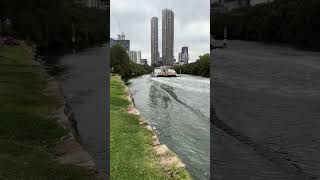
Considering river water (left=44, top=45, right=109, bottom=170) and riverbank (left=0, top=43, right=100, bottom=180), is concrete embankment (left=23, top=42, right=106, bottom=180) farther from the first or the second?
river water (left=44, top=45, right=109, bottom=170)

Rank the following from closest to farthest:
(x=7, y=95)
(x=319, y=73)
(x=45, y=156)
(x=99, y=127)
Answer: (x=45, y=156) → (x=7, y=95) → (x=99, y=127) → (x=319, y=73)

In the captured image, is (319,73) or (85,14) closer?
(85,14)

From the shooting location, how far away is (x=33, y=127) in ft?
26.8

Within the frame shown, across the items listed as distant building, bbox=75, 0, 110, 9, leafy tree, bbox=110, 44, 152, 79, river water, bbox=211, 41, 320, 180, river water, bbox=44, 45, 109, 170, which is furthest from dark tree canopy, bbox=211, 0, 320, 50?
leafy tree, bbox=110, 44, 152, 79

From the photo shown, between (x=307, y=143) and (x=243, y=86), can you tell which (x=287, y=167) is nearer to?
(x=307, y=143)

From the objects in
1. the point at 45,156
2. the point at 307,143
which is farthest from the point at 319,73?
the point at 45,156

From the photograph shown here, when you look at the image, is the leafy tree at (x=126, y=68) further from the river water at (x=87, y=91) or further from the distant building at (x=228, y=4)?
the distant building at (x=228, y=4)

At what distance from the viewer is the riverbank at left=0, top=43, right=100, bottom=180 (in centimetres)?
601

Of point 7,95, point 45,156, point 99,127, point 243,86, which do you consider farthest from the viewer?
point 243,86

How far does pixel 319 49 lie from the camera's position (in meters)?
11.1

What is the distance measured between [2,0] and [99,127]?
A: 3226mm

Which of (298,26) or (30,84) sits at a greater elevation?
(298,26)

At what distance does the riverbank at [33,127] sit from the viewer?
19.7 ft

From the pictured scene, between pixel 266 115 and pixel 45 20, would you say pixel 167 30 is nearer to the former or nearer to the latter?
pixel 266 115
